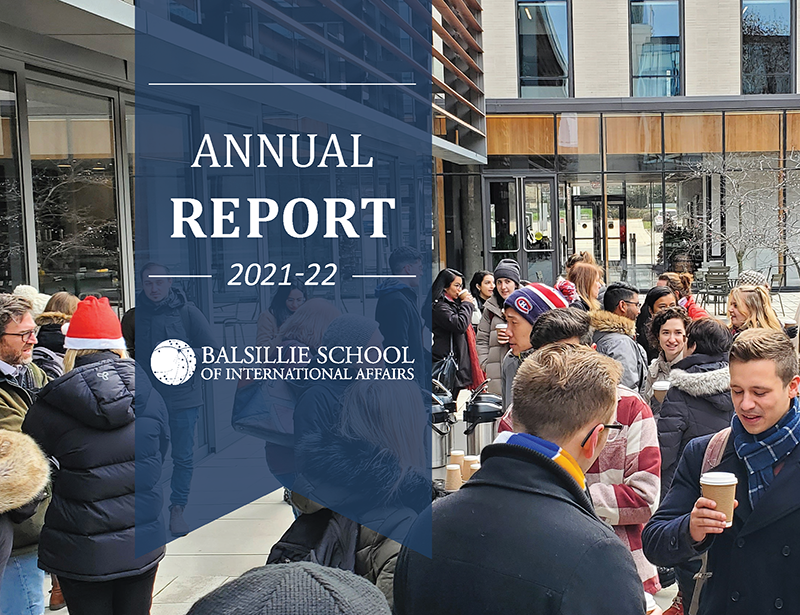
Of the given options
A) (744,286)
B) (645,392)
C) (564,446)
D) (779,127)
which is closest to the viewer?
(564,446)

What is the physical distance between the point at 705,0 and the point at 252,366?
957 inches

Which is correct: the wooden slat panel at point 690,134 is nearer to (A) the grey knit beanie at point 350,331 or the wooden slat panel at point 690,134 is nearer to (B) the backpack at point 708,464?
(A) the grey knit beanie at point 350,331

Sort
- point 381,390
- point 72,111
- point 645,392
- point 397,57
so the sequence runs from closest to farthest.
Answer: point 381,390 → point 645,392 → point 72,111 → point 397,57

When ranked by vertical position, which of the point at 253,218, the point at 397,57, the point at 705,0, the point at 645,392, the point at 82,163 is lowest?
the point at 645,392

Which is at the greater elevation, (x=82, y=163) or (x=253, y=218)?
(x=82, y=163)

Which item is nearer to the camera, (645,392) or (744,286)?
(645,392)

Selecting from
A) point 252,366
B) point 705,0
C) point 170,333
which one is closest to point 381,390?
point 252,366

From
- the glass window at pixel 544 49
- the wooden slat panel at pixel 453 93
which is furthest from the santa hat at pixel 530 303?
the glass window at pixel 544 49

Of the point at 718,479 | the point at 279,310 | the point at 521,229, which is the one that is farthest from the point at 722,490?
the point at 521,229

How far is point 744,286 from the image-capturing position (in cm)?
661

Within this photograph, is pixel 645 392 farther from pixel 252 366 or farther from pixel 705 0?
pixel 705 0

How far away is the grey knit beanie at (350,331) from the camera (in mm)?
4211

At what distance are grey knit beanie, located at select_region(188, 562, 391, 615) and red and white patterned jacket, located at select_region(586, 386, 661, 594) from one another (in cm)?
227

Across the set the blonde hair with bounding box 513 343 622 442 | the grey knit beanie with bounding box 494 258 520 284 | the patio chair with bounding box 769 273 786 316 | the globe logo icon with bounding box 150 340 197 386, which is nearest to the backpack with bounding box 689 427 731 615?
the blonde hair with bounding box 513 343 622 442
